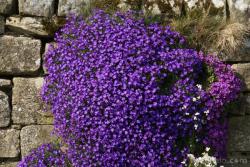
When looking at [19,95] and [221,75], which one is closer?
[221,75]

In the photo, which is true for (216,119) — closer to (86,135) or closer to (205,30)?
(205,30)

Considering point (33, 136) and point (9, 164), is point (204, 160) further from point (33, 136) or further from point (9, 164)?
point (9, 164)

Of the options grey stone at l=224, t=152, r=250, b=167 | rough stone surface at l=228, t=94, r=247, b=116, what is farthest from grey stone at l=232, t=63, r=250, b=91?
grey stone at l=224, t=152, r=250, b=167

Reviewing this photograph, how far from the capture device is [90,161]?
4.51 metres

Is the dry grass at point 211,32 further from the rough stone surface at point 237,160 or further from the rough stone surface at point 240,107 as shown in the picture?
the rough stone surface at point 237,160

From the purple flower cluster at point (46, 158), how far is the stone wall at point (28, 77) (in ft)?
0.92

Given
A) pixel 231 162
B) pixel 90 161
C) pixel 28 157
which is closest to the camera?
pixel 90 161

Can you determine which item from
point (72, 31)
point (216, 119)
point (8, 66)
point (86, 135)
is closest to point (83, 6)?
point (72, 31)

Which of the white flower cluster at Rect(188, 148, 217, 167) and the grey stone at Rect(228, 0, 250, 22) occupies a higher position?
the grey stone at Rect(228, 0, 250, 22)

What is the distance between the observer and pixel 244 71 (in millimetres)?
5031

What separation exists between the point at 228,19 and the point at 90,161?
6.87 feet

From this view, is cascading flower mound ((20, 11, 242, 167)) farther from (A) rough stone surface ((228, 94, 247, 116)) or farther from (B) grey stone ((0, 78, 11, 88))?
(B) grey stone ((0, 78, 11, 88))

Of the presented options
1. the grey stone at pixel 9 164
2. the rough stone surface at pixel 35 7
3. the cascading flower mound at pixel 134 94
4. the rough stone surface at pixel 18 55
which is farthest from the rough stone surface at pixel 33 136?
the rough stone surface at pixel 35 7

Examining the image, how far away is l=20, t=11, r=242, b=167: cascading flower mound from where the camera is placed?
4473 mm
